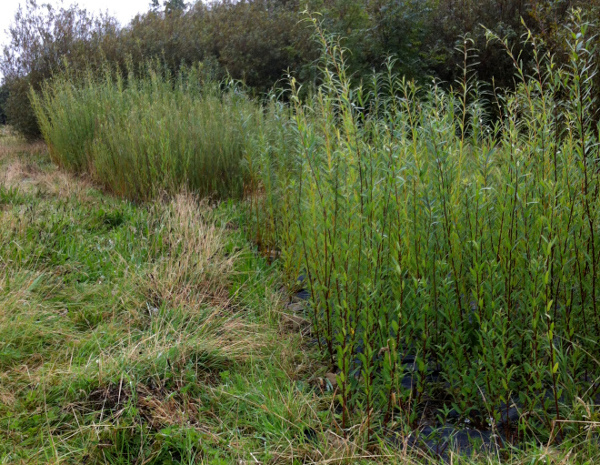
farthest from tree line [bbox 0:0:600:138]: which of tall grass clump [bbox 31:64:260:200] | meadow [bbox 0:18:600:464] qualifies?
meadow [bbox 0:18:600:464]

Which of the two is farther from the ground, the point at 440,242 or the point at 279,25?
the point at 279,25

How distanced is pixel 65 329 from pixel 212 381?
1025 mm

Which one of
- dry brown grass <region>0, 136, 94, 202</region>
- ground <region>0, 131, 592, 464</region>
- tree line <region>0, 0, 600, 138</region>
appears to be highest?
tree line <region>0, 0, 600, 138</region>

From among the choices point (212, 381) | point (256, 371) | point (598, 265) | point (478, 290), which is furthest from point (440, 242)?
point (212, 381)

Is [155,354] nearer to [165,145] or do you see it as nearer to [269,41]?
[165,145]

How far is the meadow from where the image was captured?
227 cm

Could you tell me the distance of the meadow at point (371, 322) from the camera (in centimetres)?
227

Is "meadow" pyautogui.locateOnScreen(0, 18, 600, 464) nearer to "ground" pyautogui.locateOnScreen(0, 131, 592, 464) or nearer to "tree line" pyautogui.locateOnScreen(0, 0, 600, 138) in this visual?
"ground" pyautogui.locateOnScreen(0, 131, 592, 464)

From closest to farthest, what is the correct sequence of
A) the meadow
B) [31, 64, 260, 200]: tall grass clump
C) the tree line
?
the meadow < [31, 64, 260, 200]: tall grass clump < the tree line

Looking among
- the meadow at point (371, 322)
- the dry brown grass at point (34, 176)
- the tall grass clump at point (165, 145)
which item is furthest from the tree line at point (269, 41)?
the meadow at point (371, 322)

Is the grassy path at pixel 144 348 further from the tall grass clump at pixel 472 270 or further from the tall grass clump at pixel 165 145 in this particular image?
the tall grass clump at pixel 165 145

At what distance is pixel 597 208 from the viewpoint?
247cm

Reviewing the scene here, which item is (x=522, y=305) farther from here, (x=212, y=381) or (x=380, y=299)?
(x=212, y=381)

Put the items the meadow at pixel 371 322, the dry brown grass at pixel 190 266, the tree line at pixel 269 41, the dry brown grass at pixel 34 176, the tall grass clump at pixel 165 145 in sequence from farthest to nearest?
the tree line at pixel 269 41 < the dry brown grass at pixel 34 176 < the tall grass clump at pixel 165 145 < the dry brown grass at pixel 190 266 < the meadow at pixel 371 322
